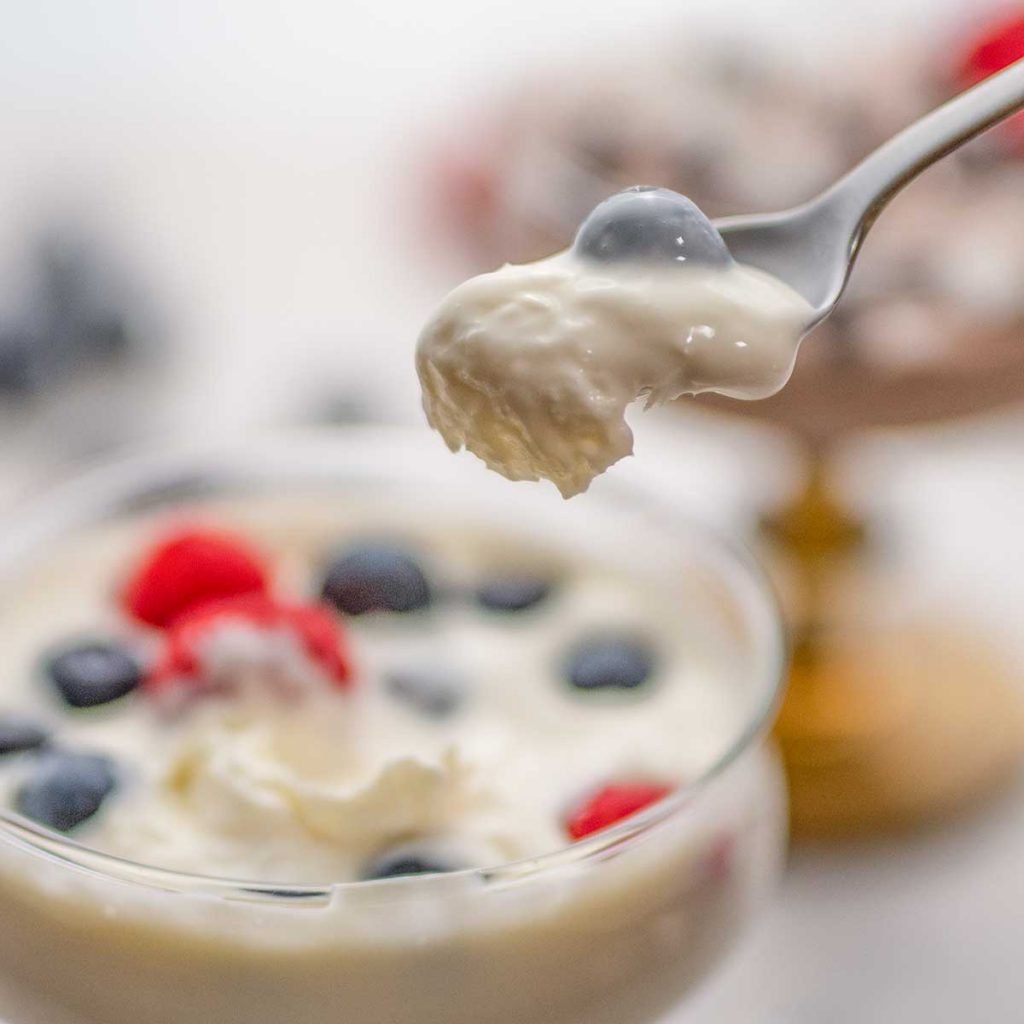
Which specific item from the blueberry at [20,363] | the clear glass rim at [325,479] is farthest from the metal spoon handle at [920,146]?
the blueberry at [20,363]

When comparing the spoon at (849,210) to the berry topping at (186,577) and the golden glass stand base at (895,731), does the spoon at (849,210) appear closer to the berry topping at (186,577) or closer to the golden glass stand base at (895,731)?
the berry topping at (186,577)

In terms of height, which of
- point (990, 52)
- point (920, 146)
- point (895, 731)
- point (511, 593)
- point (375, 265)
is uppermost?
point (920, 146)

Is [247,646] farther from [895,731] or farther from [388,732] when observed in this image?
[895,731]

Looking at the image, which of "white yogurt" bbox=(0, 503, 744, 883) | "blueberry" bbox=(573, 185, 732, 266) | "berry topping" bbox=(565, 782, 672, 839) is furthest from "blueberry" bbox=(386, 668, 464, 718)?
"blueberry" bbox=(573, 185, 732, 266)

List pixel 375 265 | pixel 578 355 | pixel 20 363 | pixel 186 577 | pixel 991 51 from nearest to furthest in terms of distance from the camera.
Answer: pixel 578 355, pixel 186 577, pixel 991 51, pixel 20 363, pixel 375 265

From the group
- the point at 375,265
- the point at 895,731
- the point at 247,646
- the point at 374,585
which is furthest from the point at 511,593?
the point at 375,265

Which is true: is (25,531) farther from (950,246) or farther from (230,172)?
(230,172)

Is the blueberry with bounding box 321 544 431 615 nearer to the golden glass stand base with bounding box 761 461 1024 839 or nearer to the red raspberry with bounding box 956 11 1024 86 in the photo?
the golden glass stand base with bounding box 761 461 1024 839
